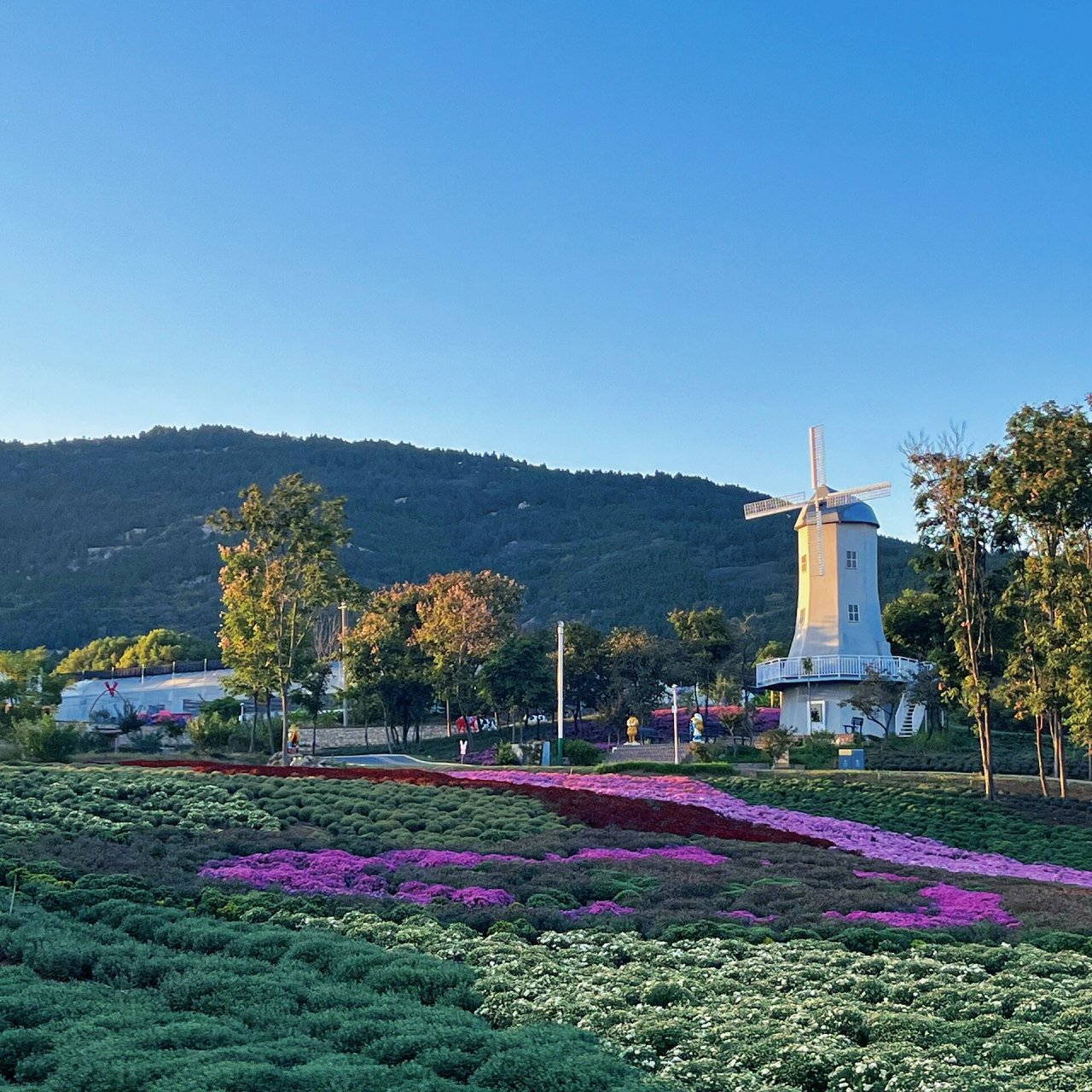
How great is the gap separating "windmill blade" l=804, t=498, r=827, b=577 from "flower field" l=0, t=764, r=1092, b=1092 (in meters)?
29.9

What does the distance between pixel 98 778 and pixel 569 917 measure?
11.6 metres

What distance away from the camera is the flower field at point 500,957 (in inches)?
293

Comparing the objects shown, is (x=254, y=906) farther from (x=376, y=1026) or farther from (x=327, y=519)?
(x=327, y=519)

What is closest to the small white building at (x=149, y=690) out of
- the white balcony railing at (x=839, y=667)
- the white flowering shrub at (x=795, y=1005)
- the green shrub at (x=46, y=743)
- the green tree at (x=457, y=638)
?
the green tree at (x=457, y=638)

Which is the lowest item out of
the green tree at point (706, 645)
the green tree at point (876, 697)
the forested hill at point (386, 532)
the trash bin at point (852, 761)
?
the trash bin at point (852, 761)

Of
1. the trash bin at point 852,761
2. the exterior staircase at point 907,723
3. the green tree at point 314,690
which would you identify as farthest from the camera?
the green tree at point 314,690

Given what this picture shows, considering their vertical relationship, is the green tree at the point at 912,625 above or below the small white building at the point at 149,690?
above

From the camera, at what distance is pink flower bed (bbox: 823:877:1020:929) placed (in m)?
12.2

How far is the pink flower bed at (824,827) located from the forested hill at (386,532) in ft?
209

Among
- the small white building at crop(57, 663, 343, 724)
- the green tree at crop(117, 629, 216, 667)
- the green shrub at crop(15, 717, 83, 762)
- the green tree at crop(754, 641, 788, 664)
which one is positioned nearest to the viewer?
the green shrub at crop(15, 717, 83, 762)

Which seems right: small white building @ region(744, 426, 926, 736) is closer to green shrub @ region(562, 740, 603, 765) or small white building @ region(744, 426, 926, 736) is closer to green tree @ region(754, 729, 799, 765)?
green tree @ region(754, 729, 799, 765)

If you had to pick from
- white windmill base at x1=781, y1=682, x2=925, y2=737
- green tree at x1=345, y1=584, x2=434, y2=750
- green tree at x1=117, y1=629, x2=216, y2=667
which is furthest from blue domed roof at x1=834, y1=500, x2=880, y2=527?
green tree at x1=117, y1=629, x2=216, y2=667

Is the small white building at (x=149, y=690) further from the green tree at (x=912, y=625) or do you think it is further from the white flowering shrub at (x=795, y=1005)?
the white flowering shrub at (x=795, y=1005)

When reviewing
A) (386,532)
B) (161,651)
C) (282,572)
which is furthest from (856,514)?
(386,532)
